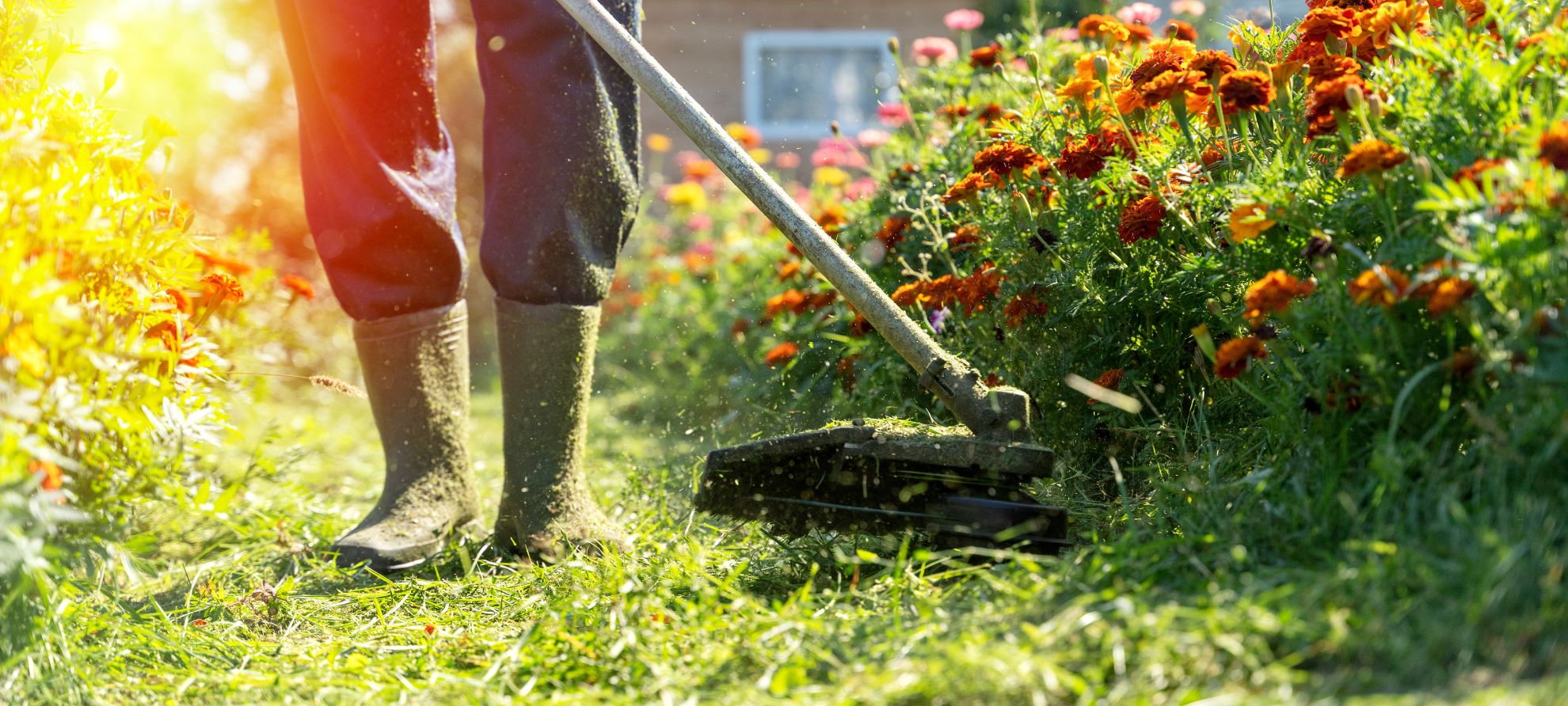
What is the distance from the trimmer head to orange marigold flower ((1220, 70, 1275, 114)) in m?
0.62

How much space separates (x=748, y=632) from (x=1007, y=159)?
1.06 meters

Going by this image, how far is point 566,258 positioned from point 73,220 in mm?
947

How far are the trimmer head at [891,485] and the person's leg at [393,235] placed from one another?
824mm

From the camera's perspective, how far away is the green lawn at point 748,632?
1.27m

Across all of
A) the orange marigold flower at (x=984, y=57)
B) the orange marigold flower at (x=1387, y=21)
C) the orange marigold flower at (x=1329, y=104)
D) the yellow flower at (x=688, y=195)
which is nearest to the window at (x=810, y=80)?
the yellow flower at (x=688, y=195)

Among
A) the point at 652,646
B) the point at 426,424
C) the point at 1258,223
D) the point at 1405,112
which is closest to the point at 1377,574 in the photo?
the point at 1258,223

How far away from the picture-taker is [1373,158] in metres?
1.52

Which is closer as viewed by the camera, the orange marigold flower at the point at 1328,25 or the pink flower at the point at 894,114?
the orange marigold flower at the point at 1328,25

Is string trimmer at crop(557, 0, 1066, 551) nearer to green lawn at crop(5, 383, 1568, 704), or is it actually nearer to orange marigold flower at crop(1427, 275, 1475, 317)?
green lawn at crop(5, 383, 1568, 704)

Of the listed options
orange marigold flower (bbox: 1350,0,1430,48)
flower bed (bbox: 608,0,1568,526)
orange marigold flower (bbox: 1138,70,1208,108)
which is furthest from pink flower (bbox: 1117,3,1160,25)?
orange marigold flower (bbox: 1138,70,1208,108)

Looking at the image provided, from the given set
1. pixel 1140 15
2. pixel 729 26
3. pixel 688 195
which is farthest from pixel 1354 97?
pixel 729 26

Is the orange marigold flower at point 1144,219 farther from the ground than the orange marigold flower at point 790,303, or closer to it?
farther from the ground

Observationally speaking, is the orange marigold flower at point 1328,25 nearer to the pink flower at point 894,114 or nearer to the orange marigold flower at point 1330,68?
the orange marigold flower at point 1330,68

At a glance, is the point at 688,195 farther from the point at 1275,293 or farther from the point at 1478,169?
the point at 1478,169
